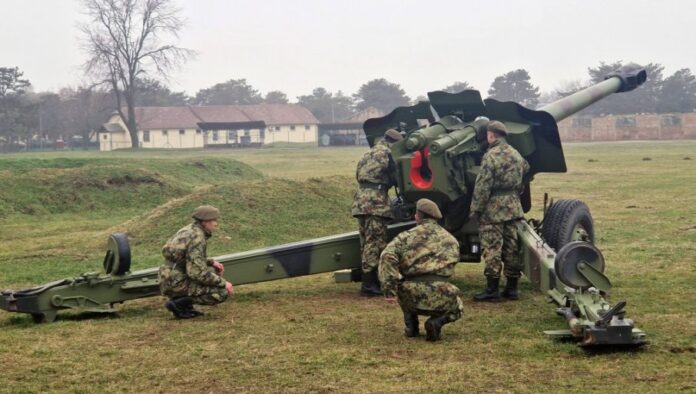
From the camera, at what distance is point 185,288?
309 inches

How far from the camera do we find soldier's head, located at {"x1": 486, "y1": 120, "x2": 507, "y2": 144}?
8.56 metres

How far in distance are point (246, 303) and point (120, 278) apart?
1.31 metres

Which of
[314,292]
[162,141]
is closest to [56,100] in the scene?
[162,141]

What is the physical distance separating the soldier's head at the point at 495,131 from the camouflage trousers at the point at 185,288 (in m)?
2.89

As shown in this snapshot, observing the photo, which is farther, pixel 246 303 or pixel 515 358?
pixel 246 303

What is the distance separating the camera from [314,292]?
9.55 meters

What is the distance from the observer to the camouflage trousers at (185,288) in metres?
7.82

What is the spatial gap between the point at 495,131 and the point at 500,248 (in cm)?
110

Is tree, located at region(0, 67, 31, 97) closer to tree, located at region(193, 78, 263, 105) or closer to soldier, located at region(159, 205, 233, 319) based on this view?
tree, located at region(193, 78, 263, 105)

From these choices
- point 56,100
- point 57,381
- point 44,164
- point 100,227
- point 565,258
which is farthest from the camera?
point 56,100

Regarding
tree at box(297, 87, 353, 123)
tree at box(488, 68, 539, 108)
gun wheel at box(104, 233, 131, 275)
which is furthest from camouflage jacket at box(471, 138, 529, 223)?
tree at box(297, 87, 353, 123)

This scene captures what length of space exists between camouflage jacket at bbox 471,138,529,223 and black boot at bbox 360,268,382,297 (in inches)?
49.9

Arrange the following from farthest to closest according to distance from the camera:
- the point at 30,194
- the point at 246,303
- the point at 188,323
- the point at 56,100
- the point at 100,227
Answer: the point at 56,100
the point at 30,194
the point at 100,227
the point at 246,303
the point at 188,323

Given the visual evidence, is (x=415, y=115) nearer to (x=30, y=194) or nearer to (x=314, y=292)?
(x=314, y=292)
